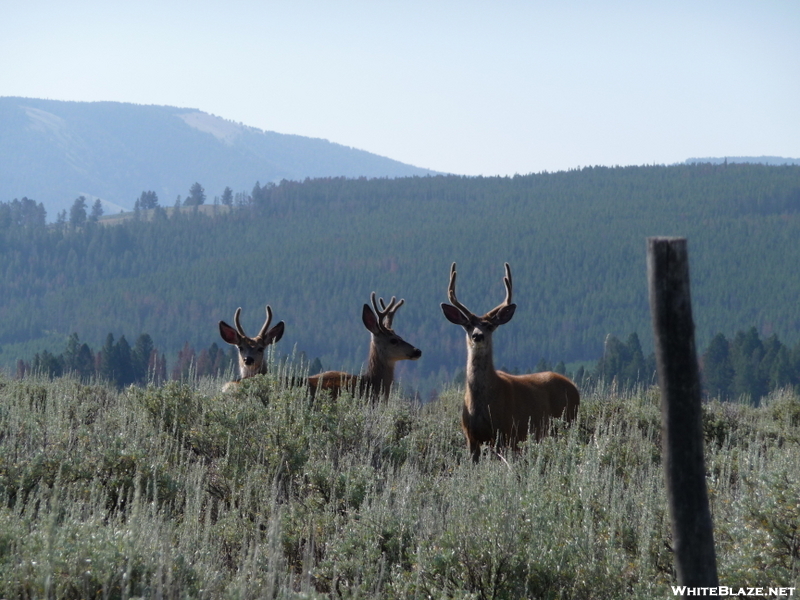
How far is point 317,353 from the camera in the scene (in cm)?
12006

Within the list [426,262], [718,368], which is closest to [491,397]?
[718,368]

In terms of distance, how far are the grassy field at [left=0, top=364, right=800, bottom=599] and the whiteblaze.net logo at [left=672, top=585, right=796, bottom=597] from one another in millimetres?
52

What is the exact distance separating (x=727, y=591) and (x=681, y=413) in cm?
122

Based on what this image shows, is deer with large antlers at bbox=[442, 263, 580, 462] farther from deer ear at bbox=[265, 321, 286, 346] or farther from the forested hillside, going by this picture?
the forested hillside

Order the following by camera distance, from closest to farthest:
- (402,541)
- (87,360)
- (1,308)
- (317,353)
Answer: (402,541) → (87,360) → (317,353) → (1,308)

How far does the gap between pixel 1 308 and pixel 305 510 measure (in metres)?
163

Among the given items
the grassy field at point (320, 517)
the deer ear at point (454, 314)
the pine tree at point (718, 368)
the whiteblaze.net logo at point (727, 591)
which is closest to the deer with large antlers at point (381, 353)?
the deer ear at point (454, 314)

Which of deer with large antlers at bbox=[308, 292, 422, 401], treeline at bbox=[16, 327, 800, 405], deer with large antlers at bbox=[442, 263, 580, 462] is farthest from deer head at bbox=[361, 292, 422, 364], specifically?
treeline at bbox=[16, 327, 800, 405]

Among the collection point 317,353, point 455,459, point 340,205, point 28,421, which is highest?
point 340,205

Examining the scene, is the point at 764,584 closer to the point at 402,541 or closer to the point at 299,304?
the point at 402,541

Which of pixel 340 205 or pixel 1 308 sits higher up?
pixel 340 205

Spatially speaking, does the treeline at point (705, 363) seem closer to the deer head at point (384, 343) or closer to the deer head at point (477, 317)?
the deer head at point (384, 343)

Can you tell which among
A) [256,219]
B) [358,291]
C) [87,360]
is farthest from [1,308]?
[87,360]

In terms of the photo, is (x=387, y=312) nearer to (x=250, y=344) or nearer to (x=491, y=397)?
(x=250, y=344)
